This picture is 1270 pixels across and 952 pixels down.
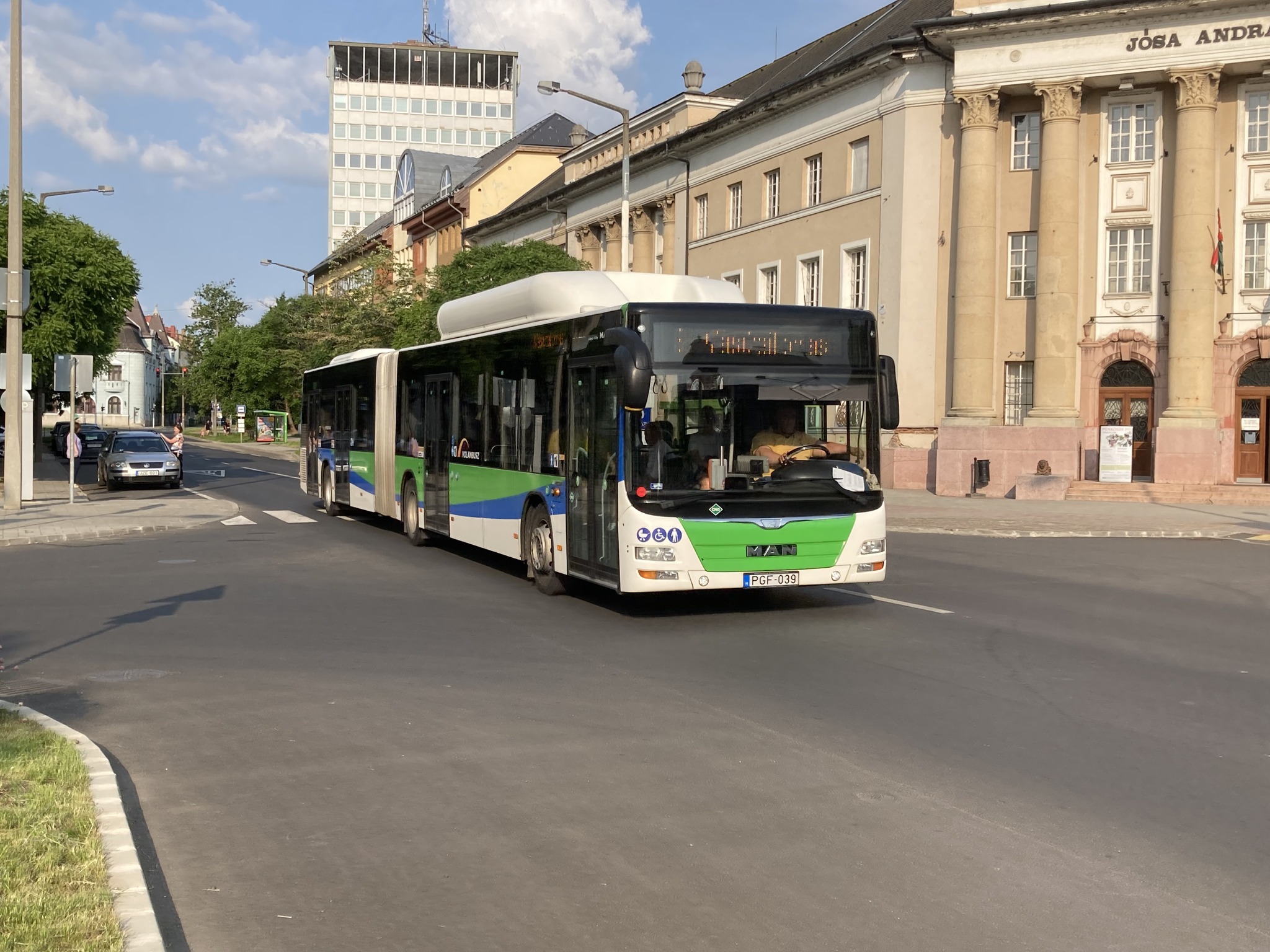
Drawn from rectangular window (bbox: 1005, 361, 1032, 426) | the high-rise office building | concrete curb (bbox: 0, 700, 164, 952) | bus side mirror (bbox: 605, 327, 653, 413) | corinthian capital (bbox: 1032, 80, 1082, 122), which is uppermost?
the high-rise office building

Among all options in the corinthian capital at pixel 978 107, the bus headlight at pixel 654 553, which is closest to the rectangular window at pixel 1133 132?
the corinthian capital at pixel 978 107

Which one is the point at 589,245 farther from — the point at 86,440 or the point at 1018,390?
the point at 1018,390

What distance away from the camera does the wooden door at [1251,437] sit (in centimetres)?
3372

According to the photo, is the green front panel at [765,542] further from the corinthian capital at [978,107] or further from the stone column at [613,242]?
the stone column at [613,242]

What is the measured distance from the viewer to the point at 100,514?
79.9 feet

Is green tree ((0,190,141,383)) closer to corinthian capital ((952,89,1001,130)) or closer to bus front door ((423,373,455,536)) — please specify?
bus front door ((423,373,455,536))

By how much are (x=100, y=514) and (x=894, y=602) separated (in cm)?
1647

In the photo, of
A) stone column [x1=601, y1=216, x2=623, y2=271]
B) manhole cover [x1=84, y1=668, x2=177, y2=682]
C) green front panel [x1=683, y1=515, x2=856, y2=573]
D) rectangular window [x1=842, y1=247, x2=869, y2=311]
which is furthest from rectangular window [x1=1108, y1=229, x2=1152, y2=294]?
manhole cover [x1=84, y1=668, x2=177, y2=682]

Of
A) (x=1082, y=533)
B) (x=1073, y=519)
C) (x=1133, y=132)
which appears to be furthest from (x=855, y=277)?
(x=1082, y=533)

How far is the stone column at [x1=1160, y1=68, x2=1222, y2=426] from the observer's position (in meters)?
33.1

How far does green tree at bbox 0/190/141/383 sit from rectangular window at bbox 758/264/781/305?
19269 mm

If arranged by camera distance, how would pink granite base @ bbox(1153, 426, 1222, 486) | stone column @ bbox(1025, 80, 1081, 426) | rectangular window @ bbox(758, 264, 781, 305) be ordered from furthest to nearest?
rectangular window @ bbox(758, 264, 781, 305) → stone column @ bbox(1025, 80, 1081, 426) → pink granite base @ bbox(1153, 426, 1222, 486)

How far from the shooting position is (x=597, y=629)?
11.5 m

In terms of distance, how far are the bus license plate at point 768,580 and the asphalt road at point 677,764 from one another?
15.3 inches
